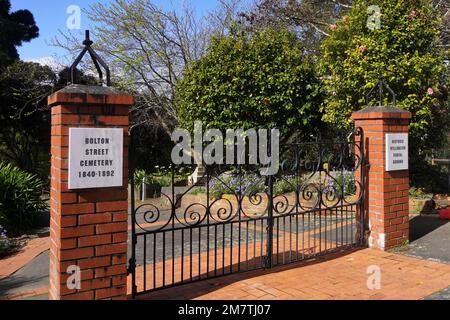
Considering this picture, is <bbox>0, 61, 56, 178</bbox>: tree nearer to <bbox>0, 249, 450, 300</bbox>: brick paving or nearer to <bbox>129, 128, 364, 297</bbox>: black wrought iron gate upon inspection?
<bbox>129, 128, 364, 297</bbox>: black wrought iron gate

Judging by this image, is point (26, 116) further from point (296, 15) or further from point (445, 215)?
point (445, 215)

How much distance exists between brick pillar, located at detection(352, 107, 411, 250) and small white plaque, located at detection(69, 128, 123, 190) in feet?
10.5

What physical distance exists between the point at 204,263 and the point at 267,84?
5.73 m

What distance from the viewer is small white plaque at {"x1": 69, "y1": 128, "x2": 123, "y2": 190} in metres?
2.85

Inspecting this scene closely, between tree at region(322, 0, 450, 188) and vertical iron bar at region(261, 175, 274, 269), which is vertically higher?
tree at region(322, 0, 450, 188)

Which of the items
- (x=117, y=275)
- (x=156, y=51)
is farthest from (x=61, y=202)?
(x=156, y=51)

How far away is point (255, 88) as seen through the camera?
9570mm

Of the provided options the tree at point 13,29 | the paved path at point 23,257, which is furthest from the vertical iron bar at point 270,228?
the tree at point 13,29

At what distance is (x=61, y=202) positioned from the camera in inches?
111

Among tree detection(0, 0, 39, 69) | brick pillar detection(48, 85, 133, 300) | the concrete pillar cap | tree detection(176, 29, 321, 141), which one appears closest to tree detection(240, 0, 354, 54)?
tree detection(176, 29, 321, 141)

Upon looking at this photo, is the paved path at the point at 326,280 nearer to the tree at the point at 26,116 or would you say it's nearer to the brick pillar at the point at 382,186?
the brick pillar at the point at 382,186

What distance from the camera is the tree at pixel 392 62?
7.92 metres

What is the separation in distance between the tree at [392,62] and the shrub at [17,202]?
240 inches
